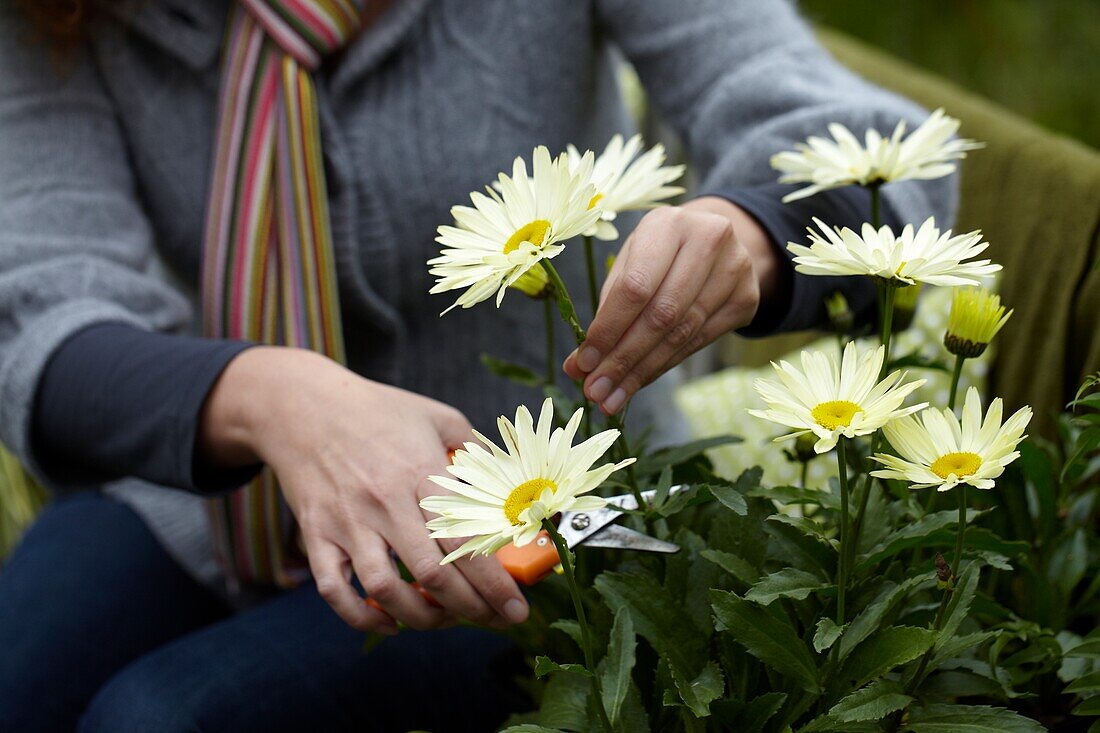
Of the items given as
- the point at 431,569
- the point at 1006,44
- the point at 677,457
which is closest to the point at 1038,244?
the point at 677,457

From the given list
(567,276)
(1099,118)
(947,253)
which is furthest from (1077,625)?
(1099,118)

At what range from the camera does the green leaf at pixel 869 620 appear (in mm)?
366

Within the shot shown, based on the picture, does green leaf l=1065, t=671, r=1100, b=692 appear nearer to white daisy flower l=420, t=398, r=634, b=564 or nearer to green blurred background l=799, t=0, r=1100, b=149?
white daisy flower l=420, t=398, r=634, b=564

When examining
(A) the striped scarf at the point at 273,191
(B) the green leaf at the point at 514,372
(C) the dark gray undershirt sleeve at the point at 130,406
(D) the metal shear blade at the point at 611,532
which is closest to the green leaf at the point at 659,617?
(D) the metal shear blade at the point at 611,532

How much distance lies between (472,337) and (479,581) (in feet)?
1.37

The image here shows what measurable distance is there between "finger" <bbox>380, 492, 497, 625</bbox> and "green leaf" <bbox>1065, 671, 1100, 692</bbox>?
22cm

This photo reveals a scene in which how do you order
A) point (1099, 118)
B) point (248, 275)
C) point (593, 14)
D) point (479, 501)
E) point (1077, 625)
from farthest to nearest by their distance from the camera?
1. point (1099, 118)
2. point (593, 14)
3. point (248, 275)
4. point (1077, 625)
5. point (479, 501)

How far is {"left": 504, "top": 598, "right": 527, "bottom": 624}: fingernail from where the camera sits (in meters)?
0.43

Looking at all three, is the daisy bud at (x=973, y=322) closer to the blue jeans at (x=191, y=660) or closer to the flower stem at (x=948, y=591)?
the flower stem at (x=948, y=591)

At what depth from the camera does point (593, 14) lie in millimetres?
827

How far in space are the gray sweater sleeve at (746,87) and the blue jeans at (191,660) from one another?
34cm

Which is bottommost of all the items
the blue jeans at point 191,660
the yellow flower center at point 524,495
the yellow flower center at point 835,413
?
the blue jeans at point 191,660

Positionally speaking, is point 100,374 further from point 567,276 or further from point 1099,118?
point 1099,118

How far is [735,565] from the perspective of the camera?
0.40 m
